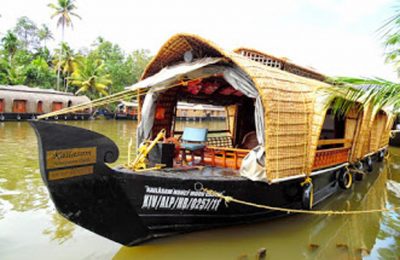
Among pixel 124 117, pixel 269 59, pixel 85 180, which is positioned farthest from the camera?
pixel 124 117

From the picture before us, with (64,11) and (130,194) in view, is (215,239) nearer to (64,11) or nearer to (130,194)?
(130,194)

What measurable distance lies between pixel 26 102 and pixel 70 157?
23923mm

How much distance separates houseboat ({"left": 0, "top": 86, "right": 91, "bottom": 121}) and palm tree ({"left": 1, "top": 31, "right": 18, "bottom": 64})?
30.8 feet

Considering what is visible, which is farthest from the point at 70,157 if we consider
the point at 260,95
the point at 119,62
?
the point at 119,62

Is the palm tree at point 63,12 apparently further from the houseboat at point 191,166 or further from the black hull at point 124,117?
the houseboat at point 191,166

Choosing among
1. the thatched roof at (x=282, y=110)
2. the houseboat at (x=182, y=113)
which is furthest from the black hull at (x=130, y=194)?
the houseboat at (x=182, y=113)

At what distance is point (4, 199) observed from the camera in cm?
606

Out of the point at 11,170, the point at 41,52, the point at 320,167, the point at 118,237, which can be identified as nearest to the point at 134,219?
the point at 118,237

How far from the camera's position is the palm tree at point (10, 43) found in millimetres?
30594

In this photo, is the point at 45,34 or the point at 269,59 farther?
the point at 45,34

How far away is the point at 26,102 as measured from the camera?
940 inches

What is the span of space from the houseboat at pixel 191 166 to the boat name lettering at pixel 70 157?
0.01 meters

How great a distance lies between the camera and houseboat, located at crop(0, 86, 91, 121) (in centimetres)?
2284

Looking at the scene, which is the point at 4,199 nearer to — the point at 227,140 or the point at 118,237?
the point at 118,237
